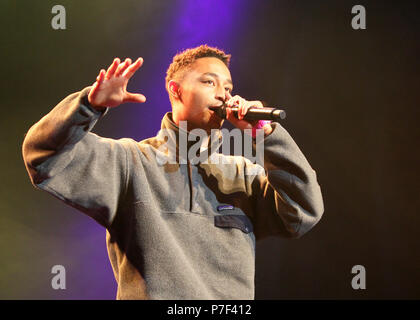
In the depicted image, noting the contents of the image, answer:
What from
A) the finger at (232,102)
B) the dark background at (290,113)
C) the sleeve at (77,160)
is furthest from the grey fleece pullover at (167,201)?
the dark background at (290,113)

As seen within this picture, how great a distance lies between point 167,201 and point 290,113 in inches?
45.7

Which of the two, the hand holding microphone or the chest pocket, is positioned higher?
the hand holding microphone

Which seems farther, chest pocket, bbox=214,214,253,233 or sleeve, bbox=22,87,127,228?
chest pocket, bbox=214,214,253,233

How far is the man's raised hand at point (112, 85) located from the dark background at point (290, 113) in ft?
A: 3.72

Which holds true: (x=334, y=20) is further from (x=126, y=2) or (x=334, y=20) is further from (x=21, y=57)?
(x=21, y=57)

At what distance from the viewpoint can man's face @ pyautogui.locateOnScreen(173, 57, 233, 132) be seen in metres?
1.44

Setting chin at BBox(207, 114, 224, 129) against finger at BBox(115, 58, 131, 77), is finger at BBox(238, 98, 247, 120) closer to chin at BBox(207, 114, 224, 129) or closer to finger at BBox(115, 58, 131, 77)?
chin at BBox(207, 114, 224, 129)

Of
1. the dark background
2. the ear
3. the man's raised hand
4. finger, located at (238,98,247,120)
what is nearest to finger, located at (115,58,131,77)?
the man's raised hand

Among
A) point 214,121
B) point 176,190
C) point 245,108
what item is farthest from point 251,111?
point 176,190

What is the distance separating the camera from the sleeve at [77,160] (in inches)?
42.6

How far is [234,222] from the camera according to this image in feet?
4.56

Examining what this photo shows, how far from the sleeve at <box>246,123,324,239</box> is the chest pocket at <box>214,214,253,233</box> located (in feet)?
0.15

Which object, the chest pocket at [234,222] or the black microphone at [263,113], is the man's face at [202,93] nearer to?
the black microphone at [263,113]

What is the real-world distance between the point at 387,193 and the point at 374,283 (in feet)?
1.45
